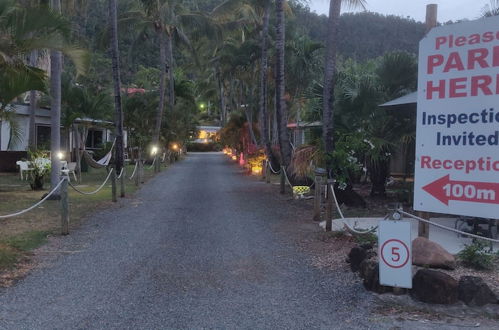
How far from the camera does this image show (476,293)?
479cm

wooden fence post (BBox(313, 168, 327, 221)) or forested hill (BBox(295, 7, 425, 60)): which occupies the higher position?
forested hill (BBox(295, 7, 425, 60))

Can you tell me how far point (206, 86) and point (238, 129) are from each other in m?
16.9

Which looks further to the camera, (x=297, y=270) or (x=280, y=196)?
(x=280, y=196)

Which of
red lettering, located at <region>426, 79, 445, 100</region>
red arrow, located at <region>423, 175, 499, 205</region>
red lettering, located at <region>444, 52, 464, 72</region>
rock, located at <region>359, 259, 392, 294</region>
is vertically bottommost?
rock, located at <region>359, 259, 392, 294</region>

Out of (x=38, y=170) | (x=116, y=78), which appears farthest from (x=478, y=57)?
(x=116, y=78)

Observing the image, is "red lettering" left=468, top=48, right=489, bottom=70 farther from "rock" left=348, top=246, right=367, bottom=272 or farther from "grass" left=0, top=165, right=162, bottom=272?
"grass" left=0, top=165, right=162, bottom=272

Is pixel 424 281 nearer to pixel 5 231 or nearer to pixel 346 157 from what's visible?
pixel 346 157

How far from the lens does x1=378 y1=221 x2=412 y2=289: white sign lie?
16.6 feet

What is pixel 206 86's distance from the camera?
4941cm

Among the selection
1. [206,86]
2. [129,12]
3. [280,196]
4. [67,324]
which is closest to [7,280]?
[67,324]

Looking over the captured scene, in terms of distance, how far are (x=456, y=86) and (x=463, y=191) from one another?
1.03m

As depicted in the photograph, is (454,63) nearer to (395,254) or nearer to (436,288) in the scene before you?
(395,254)

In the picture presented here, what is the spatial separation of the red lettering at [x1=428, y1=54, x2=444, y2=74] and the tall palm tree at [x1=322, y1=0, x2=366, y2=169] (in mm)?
5666

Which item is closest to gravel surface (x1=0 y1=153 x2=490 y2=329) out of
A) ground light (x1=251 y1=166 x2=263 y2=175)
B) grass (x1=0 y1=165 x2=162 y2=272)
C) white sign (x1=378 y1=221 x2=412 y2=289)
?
white sign (x1=378 y1=221 x2=412 y2=289)
